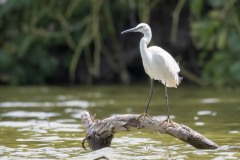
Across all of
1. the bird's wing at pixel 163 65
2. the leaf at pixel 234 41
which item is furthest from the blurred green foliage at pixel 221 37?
the bird's wing at pixel 163 65

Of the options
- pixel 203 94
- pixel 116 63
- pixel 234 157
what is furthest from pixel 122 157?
pixel 116 63

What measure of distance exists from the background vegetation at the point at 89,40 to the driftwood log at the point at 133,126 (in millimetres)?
9834

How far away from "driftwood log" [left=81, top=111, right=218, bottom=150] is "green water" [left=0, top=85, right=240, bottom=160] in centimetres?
12

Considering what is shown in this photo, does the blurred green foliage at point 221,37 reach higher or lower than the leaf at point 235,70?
higher

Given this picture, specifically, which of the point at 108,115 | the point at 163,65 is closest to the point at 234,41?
the point at 108,115

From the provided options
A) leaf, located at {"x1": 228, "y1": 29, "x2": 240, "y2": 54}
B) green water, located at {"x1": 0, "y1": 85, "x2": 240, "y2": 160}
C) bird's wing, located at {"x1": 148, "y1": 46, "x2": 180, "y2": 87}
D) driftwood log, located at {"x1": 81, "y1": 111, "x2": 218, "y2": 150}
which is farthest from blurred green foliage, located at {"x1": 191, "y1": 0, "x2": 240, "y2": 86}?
driftwood log, located at {"x1": 81, "y1": 111, "x2": 218, "y2": 150}

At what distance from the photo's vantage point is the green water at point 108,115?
834cm

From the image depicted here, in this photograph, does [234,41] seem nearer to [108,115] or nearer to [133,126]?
[108,115]

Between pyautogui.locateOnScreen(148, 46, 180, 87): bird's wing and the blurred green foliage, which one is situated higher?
the blurred green foliage

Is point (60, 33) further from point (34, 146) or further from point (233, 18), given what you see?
point (34, 146)

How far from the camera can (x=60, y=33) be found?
66.1ft

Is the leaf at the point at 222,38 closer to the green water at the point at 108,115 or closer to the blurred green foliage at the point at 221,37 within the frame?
the blurred green foliage at the point at 221,37

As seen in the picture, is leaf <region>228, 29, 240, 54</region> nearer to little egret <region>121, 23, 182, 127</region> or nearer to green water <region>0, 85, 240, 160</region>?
green water <region>0, 85, 240, 160</region>

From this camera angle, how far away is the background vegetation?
19.3m
